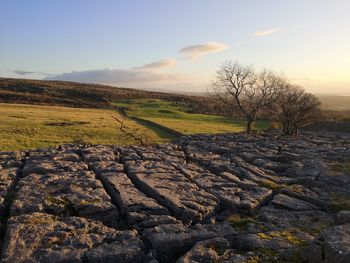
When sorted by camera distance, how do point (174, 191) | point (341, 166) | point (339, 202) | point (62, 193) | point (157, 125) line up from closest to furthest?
point (62, 193) → point (174, 191) → point (339, 202) → point (341, 166) → point (157, 125)

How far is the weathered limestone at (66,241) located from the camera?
10.6 meters

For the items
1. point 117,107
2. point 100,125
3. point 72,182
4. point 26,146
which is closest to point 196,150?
point 72,182

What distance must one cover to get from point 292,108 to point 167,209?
41644mm

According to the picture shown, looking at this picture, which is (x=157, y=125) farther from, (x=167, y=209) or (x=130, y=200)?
(x=167, y=209)

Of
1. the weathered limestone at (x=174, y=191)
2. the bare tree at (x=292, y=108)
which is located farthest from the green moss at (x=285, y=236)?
the bare tree at (x=292, y=108)

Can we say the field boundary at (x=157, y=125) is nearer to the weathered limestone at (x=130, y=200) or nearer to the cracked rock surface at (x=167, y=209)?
the cracked rock surface at (x=167, y=209)

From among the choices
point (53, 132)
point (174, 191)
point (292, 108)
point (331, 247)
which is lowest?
point (53, 132)

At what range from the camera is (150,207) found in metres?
14.2

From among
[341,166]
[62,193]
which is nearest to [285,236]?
[62,193]

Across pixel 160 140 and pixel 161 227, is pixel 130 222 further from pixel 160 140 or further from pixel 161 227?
pixel 160 140

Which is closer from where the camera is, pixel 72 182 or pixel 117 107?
pixel 72 182

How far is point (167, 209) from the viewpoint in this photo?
14.3 m

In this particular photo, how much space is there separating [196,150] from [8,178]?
13.6m

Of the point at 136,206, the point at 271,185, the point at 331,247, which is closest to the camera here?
the point at 331,247
